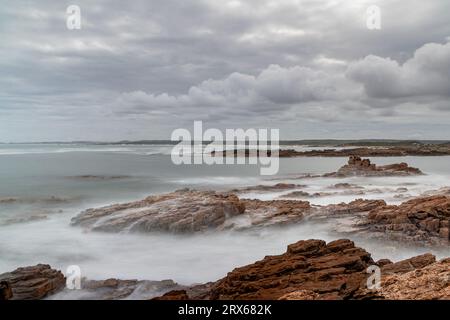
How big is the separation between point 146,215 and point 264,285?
46.8 feet

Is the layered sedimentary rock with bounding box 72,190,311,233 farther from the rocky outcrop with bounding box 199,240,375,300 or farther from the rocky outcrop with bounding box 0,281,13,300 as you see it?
the rocky outcrop with bounding box 199,240,375,300

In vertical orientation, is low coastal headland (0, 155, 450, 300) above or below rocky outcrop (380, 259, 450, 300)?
below

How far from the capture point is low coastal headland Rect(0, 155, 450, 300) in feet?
31.9

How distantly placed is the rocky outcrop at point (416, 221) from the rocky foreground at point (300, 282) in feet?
26.6

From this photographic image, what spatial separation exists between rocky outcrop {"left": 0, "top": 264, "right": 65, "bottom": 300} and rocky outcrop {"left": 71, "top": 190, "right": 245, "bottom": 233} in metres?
8.37

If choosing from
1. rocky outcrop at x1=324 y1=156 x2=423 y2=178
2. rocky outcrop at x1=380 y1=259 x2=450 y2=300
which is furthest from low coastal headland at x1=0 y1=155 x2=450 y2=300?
rocky outcrop at x1=324 y1=156 x2=423 y2=178

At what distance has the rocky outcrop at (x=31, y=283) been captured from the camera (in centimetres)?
1285

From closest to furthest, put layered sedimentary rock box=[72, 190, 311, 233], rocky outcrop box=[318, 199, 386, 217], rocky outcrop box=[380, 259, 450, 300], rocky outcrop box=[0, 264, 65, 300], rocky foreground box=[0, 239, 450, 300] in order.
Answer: rocky outcrop box=[380, 259, 450, 300] → rocky foreground box=[0, 239, 450, 300] → rocky outcrop box=[0, 264, 65, 300] → layered sedimentary rock box=[72, 190, 311, 233] → rocky outcrop box=[318, 199, 386, 217]

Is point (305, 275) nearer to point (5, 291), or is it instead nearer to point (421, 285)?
point (421, 285)

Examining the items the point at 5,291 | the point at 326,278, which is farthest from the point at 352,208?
the point at 5,291

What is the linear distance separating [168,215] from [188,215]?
1.22 metres
